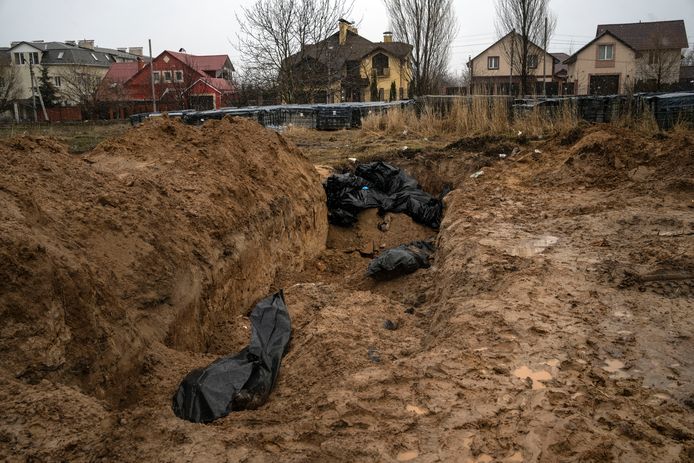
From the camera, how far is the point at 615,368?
3240mm

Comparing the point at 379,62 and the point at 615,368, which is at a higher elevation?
the point at 379,62

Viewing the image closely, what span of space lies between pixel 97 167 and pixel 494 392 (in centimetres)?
436

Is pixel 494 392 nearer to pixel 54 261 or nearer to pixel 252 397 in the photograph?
pixel 252 397

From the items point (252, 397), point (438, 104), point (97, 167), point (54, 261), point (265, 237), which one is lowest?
point (252, 397)

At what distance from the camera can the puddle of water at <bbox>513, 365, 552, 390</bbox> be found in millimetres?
3125

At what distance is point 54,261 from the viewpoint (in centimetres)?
312

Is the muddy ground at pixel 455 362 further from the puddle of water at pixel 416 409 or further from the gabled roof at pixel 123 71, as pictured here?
the gabled roof at pixel 123 71

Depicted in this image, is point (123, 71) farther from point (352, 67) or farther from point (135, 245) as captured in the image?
point (135, 245)

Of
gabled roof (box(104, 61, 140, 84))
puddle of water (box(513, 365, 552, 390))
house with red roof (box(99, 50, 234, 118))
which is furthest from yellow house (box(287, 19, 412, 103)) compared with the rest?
puddle of water (box(513, 365, 552, 390))

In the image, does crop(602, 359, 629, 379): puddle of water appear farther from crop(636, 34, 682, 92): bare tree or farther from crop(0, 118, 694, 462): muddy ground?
crop(636, 34, 682, 92): bare tree

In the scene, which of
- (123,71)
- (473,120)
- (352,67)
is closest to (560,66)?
(352,67)

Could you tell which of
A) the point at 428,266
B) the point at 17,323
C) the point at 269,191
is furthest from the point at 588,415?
the point at 269,191

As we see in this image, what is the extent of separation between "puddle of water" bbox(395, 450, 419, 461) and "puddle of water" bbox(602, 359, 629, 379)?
4.39ft

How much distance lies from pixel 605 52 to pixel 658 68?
1437 centimetres
